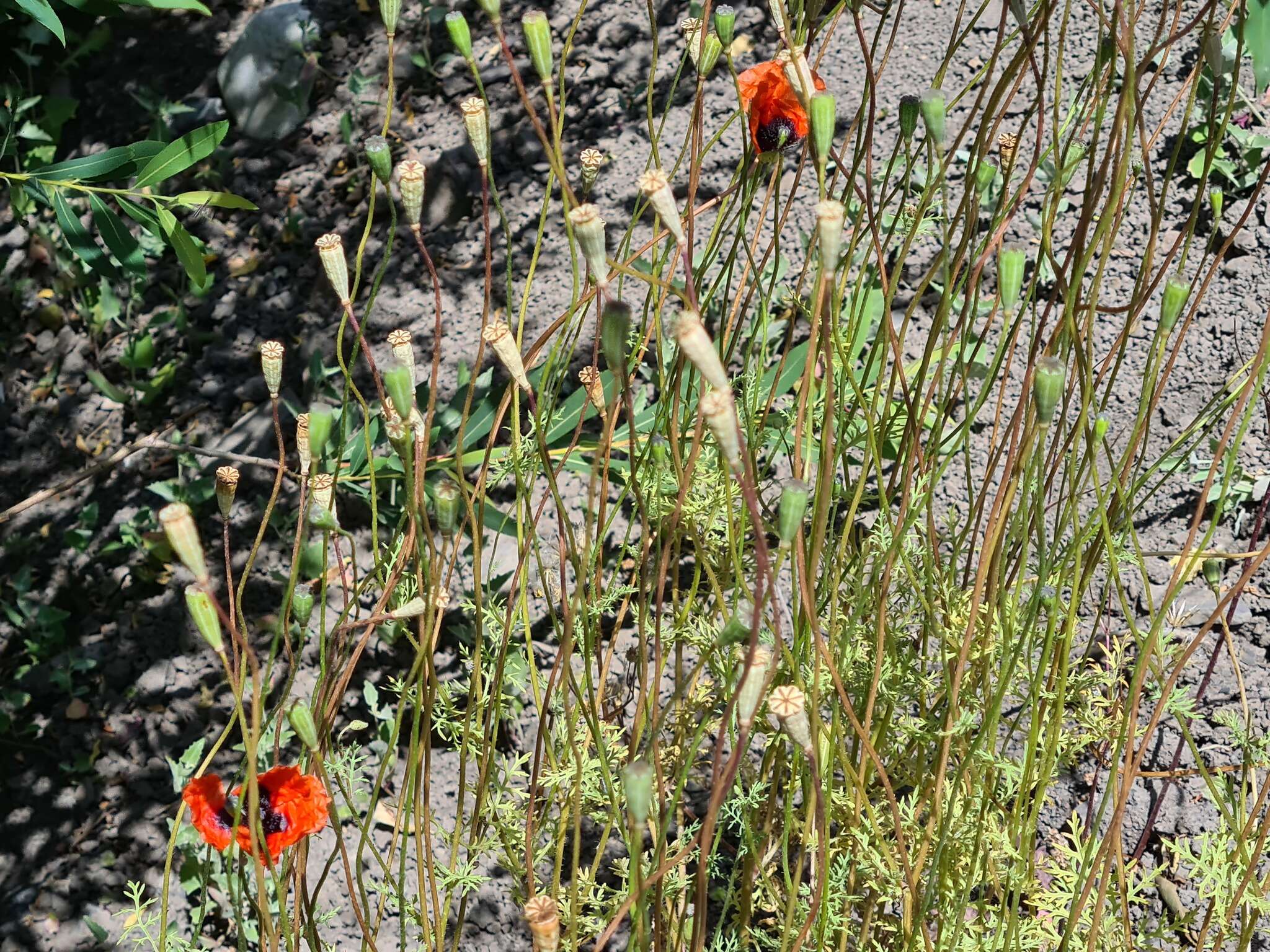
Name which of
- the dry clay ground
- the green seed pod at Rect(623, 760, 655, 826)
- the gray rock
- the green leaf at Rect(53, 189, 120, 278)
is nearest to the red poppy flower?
the green seed pod at Rect(623, 760, 655, 826)

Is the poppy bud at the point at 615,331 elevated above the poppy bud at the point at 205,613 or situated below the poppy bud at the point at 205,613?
above

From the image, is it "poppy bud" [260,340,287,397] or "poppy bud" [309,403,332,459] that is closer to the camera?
"poppy bud" [309,403,332,459]

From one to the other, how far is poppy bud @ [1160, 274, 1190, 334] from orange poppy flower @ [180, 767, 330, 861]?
27.9 inches

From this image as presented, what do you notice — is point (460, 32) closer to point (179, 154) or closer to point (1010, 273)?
point (1010, 273)

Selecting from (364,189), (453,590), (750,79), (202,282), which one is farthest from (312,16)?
(750,79)

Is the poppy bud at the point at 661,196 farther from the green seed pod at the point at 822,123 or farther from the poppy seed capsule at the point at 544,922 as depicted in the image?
the poppy seed capsule at the point at 544,922

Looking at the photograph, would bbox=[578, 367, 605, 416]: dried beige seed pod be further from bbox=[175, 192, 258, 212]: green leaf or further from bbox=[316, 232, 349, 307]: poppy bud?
bbox=[175, 192, 258, 212]: green leaf

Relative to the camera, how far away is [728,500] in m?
0.82

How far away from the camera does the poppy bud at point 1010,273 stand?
0.79 meters

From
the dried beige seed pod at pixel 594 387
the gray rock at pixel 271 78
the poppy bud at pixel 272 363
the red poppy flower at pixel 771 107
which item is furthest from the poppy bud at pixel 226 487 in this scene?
the gray rock at pixel 271 78

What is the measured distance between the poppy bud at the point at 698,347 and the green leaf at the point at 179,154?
957 mm

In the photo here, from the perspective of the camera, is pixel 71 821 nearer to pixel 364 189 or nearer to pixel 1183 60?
pixel 364 189

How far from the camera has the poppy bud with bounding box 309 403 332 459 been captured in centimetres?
68

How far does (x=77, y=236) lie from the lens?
137 cm
